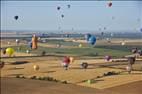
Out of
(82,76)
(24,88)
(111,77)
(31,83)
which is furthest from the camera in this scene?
(82,76)

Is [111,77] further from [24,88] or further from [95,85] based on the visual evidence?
[24,88]

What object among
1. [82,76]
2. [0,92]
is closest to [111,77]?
[82,76]

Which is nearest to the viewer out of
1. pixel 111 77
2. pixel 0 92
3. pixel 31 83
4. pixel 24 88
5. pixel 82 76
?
pixel 0 92

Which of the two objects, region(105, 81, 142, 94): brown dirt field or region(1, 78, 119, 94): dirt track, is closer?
region(1, 78, 119, 94): dirt track

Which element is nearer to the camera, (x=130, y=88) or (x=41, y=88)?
Result: (x=41, y=88)

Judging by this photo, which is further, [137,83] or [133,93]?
[137,83]

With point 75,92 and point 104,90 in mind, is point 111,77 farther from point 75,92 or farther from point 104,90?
point 75,92

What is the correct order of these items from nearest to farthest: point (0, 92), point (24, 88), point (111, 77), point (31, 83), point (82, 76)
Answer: point (0, 92) < point (24, 88) < point (31, 83) < point (111, 77) < point (82, 76)

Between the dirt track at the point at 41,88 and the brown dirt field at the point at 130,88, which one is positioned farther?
the brown dirt field at the point at 130,88

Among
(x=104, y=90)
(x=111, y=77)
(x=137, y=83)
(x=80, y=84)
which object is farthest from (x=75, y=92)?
(x=111, y=77)
